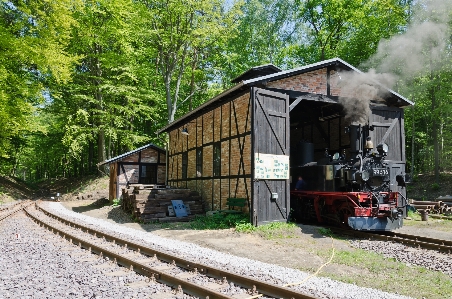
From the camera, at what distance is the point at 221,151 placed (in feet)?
50.3

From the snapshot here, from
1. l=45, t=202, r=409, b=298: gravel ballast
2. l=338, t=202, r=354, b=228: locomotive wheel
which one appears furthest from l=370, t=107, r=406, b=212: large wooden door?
l=45, t=202, r=409, b=298: gravel ballast

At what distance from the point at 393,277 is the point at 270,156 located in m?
6.73

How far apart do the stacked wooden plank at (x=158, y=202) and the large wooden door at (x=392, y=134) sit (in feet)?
28.4

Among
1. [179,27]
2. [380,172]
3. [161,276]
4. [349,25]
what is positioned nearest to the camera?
[161,276]

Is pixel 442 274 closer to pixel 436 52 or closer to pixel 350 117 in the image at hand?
pixel 350 117

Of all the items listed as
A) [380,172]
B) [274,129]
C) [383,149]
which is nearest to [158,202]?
[274,129]

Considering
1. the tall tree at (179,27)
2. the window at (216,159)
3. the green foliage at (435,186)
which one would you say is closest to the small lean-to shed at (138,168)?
the tall tree at (179,27)

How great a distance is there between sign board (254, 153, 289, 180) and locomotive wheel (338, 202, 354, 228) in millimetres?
2265

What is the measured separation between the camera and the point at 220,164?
50.4 ft

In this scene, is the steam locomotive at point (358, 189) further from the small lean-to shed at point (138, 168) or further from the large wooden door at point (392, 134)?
the small lean-to shed at point (138, 168)

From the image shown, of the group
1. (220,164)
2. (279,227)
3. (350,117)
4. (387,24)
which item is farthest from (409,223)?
(387,24)

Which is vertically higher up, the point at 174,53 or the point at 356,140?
the point at 174,53

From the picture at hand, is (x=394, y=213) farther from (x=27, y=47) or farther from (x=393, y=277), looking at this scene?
(x=27, y=47)

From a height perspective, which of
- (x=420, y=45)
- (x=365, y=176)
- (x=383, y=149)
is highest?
(x=420, y=45)
